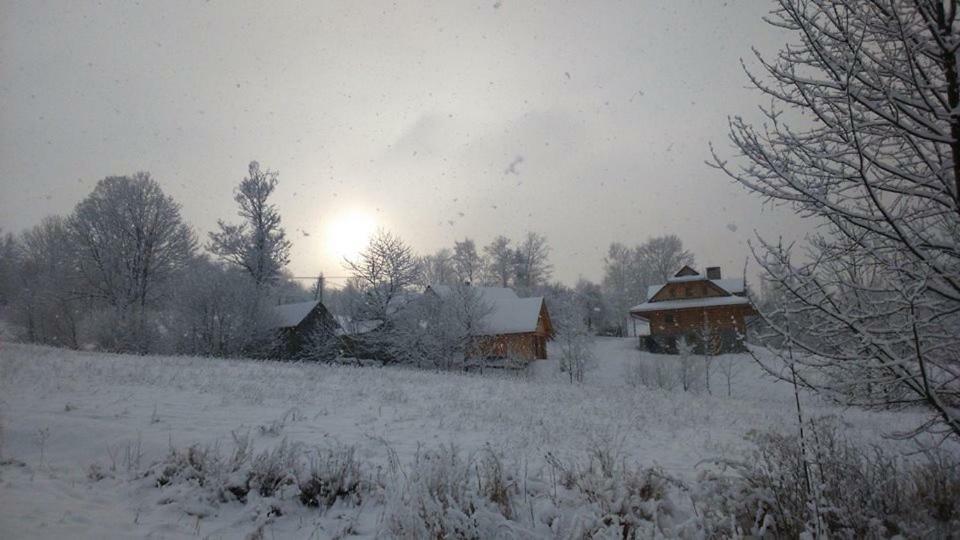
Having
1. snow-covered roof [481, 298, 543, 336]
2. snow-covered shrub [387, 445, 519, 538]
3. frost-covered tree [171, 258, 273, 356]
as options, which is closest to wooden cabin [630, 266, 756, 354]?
snow-covered roof [481, 298, 543, 336]

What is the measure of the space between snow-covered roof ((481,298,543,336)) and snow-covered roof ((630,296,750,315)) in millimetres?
9583

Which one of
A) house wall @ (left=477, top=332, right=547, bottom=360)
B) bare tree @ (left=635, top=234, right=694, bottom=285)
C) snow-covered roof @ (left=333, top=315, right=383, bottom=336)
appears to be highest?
bare tree @ (left=635, top=234, right=694, bottom=285)

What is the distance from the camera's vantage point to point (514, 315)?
37.2 m

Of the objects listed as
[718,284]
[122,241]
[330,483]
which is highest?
[122,241]

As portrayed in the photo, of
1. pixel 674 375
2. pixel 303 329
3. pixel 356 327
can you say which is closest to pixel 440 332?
pixel 356 327

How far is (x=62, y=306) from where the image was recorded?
28484mm

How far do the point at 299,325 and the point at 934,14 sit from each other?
3394cm

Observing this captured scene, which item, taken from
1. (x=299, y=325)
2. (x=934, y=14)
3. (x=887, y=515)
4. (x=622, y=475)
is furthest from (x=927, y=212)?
(x=299, y=325)

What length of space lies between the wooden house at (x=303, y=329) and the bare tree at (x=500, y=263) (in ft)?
122

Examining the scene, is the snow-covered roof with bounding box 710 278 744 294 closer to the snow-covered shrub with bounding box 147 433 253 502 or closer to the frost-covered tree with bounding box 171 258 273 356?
the frost-covered tree with bounding box 171 258 273 356

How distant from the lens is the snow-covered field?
418 cm

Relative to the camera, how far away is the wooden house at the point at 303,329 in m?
30.1

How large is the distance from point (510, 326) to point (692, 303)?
52.0 feet

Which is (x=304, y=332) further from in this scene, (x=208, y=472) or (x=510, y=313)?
(x=208, y=472)
